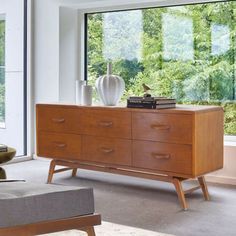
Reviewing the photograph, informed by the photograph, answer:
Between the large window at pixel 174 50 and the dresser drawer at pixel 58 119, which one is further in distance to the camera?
the large window at pixel 174 50

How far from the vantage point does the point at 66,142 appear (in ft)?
13.5

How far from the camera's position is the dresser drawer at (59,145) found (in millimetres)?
4051

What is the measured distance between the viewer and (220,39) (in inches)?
172

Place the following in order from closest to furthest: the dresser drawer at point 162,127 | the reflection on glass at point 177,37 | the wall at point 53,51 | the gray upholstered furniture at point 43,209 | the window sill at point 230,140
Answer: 1. the gray upholstered furniture at point 43,209
2. the dresser drawer at point 162,127
3. the window sill at point 230,140
4. the reflection on glass at point 177,37
5. the wall at point 53,51

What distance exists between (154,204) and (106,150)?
613 mm

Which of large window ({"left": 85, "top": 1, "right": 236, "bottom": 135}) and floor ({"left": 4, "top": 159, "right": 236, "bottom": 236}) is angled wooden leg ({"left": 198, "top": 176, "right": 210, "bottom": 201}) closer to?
floor ({"left": 4, "top": 159, "right": 236, "bottom": 236})

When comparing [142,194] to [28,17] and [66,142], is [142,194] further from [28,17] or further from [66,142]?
[28,17]

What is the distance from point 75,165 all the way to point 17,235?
2.16 m

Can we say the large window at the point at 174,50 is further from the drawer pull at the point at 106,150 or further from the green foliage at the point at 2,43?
the drawer pull at the point at 106,150

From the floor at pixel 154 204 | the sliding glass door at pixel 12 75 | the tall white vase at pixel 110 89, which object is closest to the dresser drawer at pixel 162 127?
the tall white vase at pixel 110 89

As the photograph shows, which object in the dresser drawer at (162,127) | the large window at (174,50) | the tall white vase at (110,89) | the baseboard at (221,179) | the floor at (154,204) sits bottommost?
the floor at (154,204)

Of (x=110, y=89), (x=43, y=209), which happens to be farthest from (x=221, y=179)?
(x=43, y=209)

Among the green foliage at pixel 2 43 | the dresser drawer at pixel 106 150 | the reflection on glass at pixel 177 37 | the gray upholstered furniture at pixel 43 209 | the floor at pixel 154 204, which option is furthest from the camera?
the green foliage at pixel 2 43

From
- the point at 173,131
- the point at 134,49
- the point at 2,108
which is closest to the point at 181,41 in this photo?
the point at 134,49
